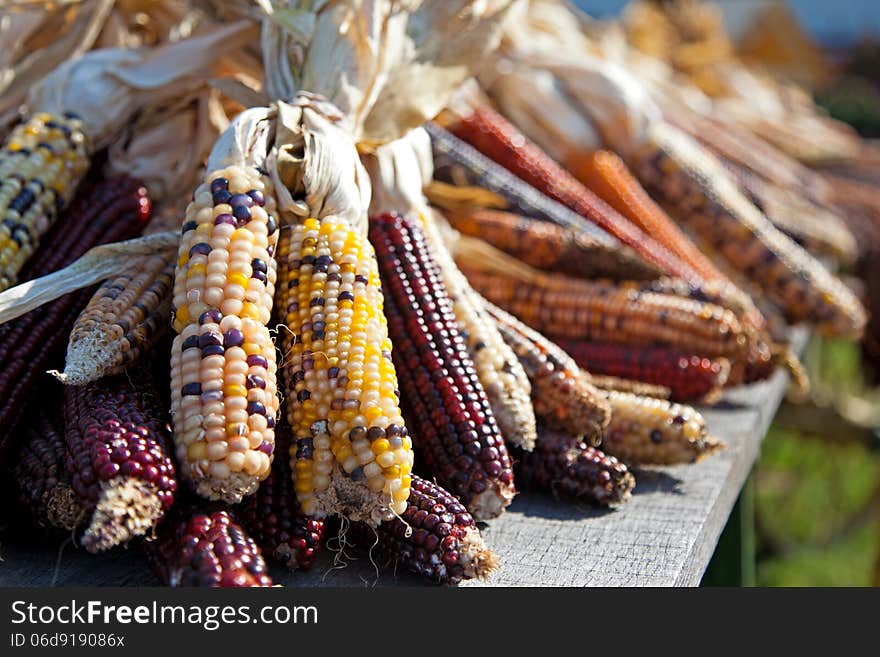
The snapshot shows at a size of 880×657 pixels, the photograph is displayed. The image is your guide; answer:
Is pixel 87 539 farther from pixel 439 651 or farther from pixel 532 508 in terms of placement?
pixel 532 508

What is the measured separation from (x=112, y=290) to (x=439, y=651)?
0.71 m

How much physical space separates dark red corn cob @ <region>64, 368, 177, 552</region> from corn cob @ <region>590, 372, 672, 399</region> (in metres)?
0.93

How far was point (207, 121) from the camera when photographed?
1.91 m

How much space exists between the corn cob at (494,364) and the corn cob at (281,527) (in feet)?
1.27

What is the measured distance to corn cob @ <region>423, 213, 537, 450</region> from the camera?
1.50 metres

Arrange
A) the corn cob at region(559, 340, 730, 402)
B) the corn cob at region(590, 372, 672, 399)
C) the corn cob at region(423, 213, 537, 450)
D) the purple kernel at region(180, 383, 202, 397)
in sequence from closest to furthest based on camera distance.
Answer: the purple kernel at region(180, 383, 202, 397) < the corn cob at region(423, 213, 537, 450) < the corn cob at region(590, 372, 672, 399) < the corn cob at region(559, 340, 730, 402)

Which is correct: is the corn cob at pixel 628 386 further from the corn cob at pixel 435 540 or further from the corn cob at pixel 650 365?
the corn cob at pixel 435 540

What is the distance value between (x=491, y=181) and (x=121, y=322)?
4.10 ft

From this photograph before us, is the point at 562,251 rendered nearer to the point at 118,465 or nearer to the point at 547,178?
the point at 547,178

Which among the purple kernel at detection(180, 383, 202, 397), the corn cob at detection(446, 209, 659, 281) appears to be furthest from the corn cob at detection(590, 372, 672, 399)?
the purple kernel at detection(180, 383, 202, 397)

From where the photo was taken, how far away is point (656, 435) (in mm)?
1679

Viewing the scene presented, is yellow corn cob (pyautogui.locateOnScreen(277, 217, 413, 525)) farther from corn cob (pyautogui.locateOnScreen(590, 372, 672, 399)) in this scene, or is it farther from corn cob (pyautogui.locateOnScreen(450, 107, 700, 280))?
corn cob (pyautogui.locateOnScreen(450, 107, 700, 280))

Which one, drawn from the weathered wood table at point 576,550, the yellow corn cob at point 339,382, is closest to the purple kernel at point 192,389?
the yellow corn cob at point 339,382

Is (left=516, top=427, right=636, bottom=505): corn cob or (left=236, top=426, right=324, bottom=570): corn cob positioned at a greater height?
(left=236, top=426, right=324, bottom=570): corn cob
